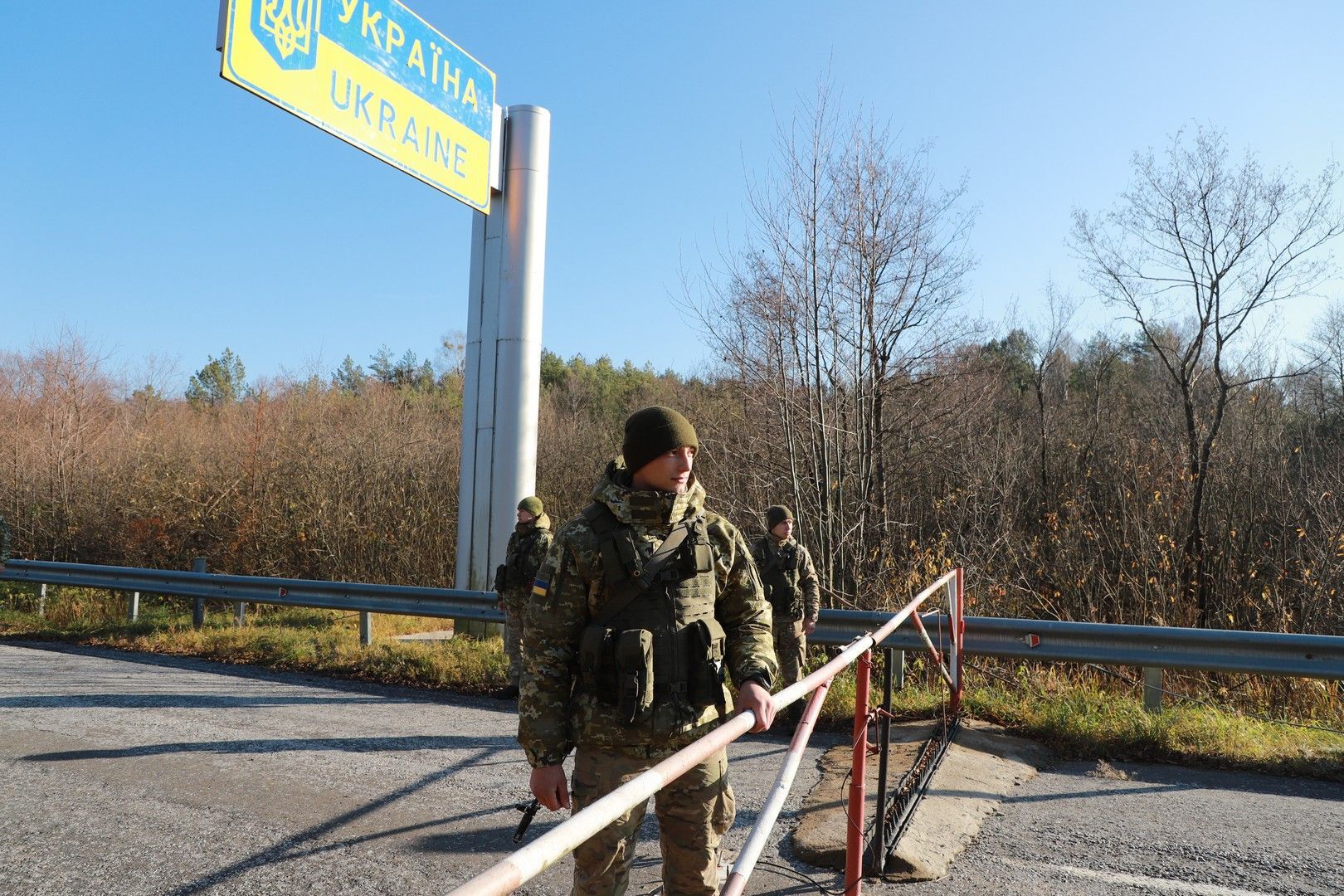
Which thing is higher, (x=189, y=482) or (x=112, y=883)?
(x=189, y=482)

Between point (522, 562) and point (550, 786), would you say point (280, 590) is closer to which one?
point (522, 562)

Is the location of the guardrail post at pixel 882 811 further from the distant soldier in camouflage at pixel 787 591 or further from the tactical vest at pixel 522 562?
the tactical vest at pixel 522 562

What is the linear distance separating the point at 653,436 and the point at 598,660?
67 centimetres

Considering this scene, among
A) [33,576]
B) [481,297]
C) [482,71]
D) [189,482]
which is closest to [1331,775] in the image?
[481,297]

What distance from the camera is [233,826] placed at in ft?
14.4

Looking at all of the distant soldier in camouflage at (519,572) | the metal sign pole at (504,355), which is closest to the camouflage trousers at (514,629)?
the distant soldier in camouflage at (519,572)

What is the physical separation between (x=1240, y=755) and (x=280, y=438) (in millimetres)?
17324

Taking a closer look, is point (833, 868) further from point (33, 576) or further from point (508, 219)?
point (33, 576)

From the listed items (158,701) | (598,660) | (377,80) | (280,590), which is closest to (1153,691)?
(598,660)

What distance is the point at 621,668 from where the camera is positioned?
2.54m

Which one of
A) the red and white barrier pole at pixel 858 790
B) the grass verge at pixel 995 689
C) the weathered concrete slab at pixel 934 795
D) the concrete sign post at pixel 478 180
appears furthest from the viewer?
the concrete sign post at pixel 478 180

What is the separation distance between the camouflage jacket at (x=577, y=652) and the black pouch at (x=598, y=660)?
0.15 ft

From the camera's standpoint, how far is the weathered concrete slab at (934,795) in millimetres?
3975

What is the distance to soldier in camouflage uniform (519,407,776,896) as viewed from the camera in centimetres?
254
